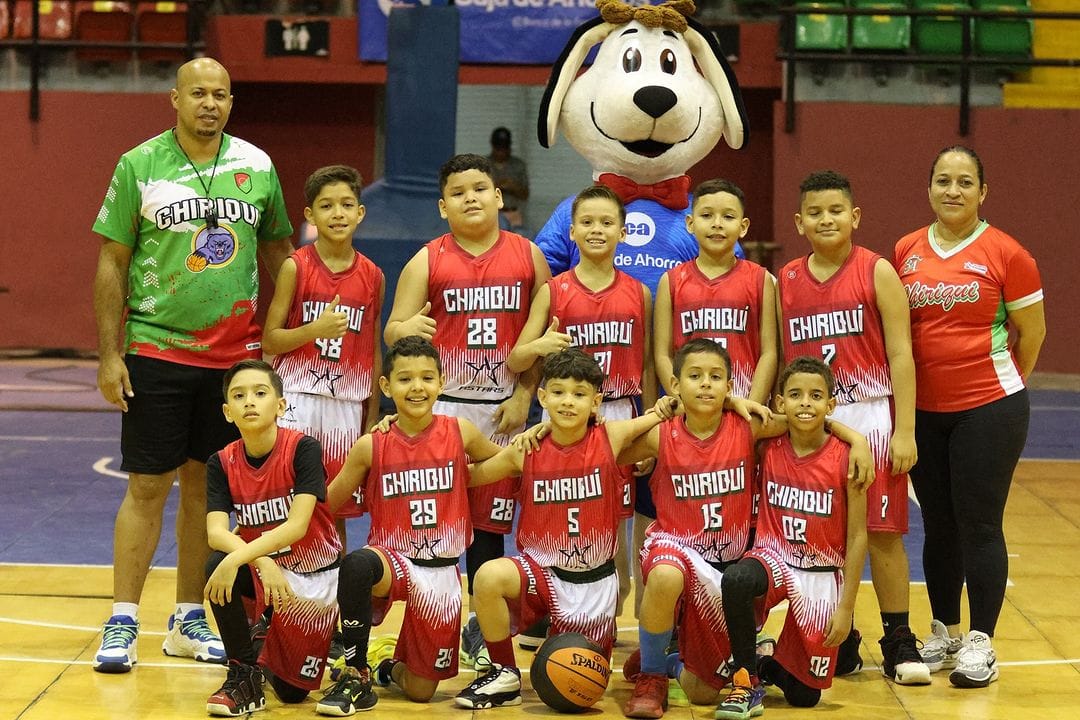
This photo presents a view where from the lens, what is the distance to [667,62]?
562 centimetres

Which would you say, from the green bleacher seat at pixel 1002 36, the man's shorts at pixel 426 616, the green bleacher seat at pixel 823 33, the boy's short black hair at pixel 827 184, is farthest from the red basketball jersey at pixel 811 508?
the green bleacher seat at pixel 1002 36

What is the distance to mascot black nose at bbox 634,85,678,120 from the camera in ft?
17.9

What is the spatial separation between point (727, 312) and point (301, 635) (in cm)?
166

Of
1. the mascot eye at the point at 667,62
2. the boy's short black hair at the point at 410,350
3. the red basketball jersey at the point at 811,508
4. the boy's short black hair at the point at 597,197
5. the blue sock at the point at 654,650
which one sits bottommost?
the blue sock at the point at 654,650

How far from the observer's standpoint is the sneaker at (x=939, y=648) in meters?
4.87

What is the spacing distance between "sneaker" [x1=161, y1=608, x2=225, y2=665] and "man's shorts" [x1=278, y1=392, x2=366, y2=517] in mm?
606

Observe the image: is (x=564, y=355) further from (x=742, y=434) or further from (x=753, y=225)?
(x=753, y=225)

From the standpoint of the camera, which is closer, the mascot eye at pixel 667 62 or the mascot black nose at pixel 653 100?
the mascot black nose at pixel 653 100

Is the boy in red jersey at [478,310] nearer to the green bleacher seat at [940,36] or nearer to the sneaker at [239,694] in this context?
the sneaker at [239,694]

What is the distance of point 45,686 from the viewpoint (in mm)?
4516

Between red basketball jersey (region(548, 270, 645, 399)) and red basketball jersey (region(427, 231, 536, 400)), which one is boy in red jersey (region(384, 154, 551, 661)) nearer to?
red basketball jersey (region(427, 231, 536, 400))

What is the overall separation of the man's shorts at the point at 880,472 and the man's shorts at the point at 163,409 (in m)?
2.03

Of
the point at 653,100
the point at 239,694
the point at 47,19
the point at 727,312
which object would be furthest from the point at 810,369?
the point at 47,19

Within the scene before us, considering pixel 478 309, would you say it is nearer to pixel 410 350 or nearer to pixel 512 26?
pixel 410 350
